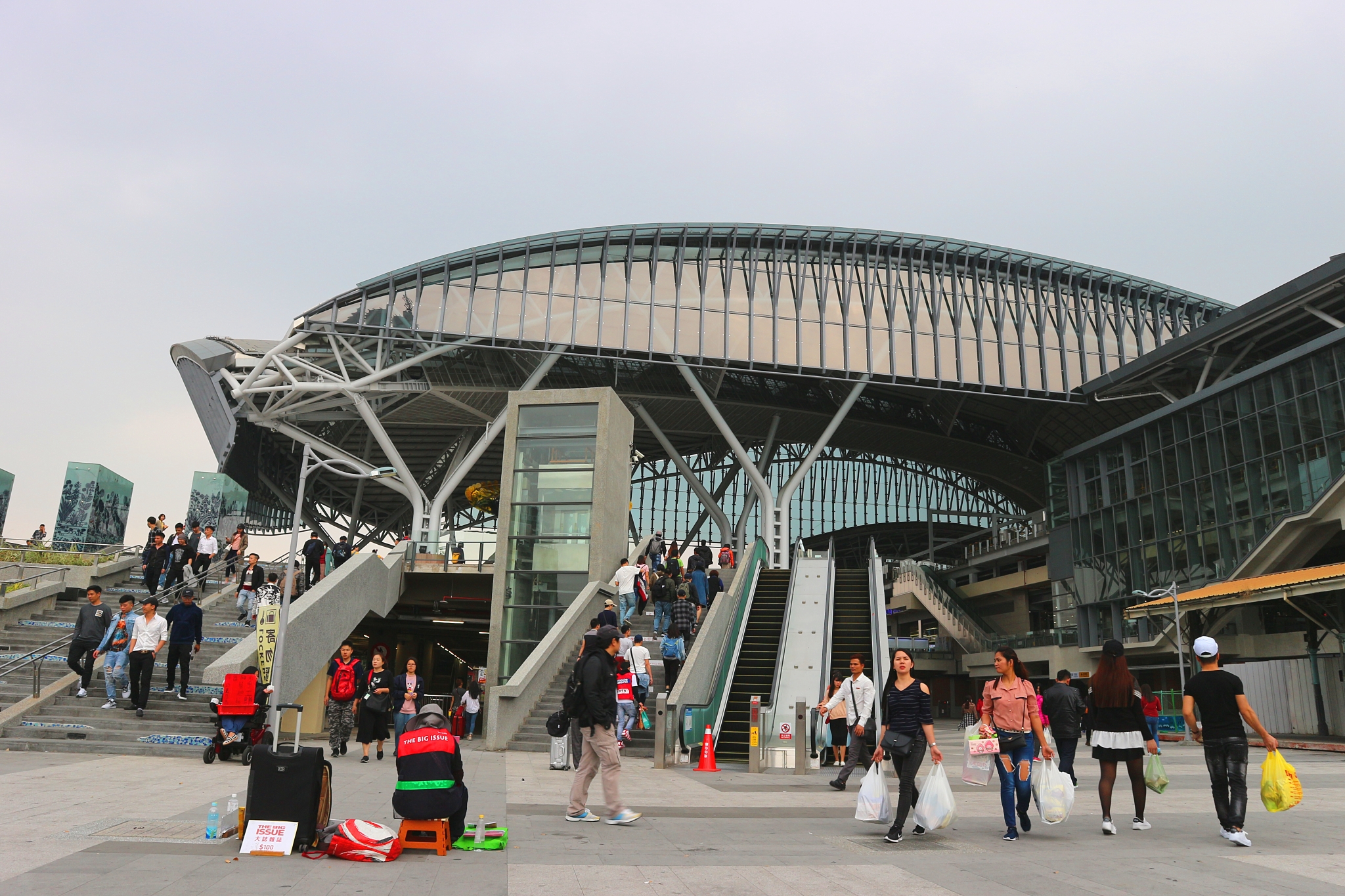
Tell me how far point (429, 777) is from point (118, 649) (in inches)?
391

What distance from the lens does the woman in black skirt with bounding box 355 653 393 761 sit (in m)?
14.1

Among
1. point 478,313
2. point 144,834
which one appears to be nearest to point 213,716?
point 144,834

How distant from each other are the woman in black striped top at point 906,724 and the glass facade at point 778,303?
2881cm

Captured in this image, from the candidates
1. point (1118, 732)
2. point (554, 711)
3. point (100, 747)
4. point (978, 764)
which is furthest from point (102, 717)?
point (1118, 732)

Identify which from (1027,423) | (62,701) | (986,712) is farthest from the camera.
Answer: (1027,423)

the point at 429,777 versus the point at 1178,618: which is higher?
the point at 1178,618

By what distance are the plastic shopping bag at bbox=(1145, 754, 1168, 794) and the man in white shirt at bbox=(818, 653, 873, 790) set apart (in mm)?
3880

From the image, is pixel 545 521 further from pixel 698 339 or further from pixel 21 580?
pixel 698 339

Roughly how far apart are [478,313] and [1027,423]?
2720 centimetres

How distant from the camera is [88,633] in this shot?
1428 centimetres

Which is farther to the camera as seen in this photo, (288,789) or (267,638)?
(267,638)

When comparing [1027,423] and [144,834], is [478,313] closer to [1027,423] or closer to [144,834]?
[1027,423]

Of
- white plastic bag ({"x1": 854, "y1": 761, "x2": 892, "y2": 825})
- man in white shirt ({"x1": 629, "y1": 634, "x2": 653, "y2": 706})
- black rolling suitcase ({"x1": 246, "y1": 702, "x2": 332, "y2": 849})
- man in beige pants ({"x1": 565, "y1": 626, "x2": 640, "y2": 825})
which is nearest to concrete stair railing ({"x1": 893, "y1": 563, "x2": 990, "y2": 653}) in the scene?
man in white shirt ({"x1": 629, "y1": 634, "x2": 653, "y2": 706})

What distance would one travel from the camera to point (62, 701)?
46.8 feet
